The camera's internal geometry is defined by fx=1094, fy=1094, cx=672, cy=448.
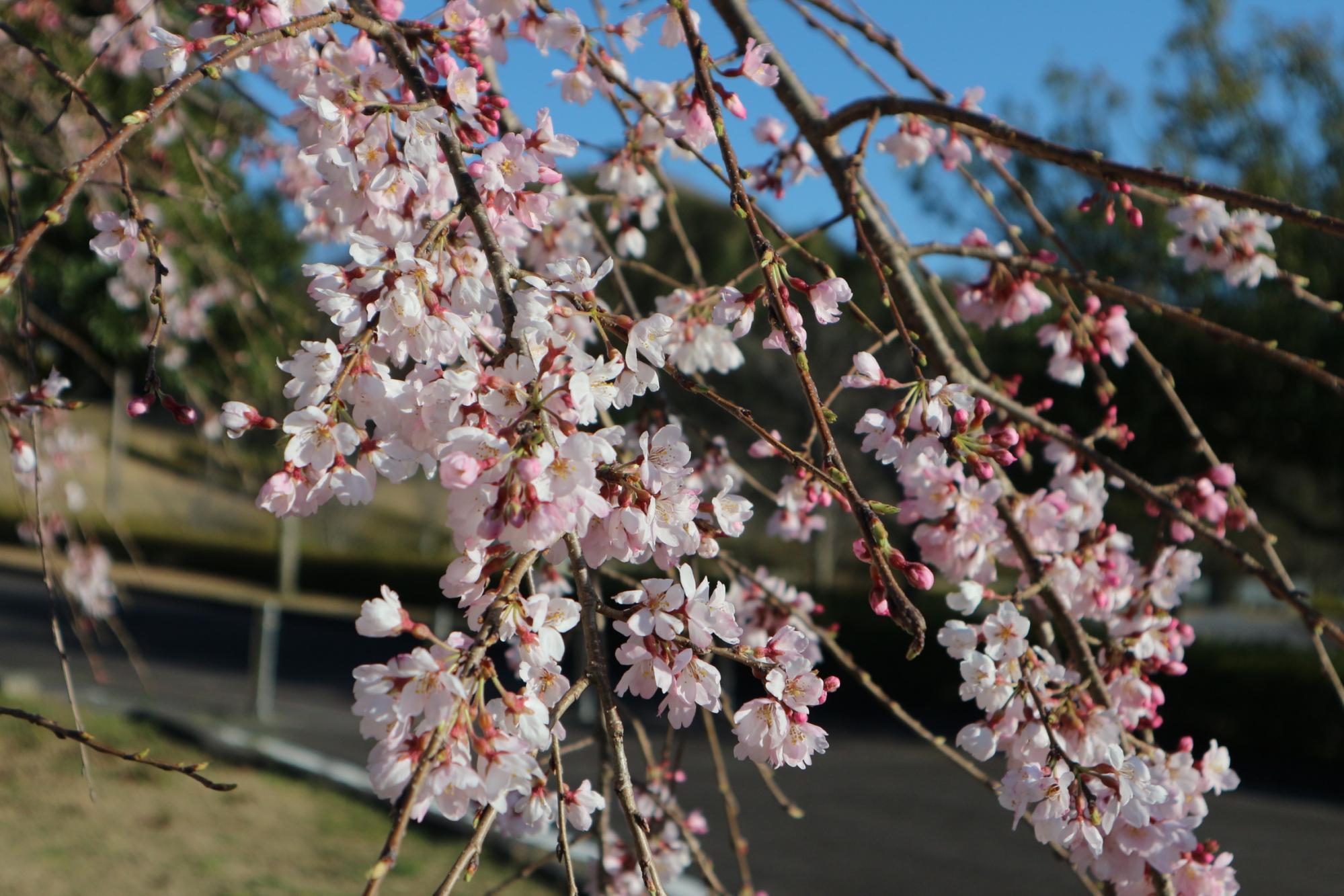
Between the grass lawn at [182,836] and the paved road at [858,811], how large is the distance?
378mm

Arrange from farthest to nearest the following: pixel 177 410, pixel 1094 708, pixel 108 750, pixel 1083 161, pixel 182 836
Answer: pixel 182 836 < pixel 1094 708 < pixel 1083 161 < pixel 177 410 < pixel 108 750

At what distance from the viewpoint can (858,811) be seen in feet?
21.5

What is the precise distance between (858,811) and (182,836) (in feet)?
12.3

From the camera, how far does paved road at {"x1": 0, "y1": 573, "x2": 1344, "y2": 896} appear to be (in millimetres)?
5281

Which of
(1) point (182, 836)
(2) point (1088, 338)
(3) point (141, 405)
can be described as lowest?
(1) point (182, 836)

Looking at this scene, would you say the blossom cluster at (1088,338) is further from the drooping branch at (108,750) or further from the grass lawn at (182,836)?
the grass lawn at (182,836)

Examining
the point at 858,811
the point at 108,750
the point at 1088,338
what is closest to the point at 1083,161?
the point at 1088,338

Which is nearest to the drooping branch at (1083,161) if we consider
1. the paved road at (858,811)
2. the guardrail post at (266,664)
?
the paved road at (858,811)

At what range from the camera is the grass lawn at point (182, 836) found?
4215 millimetres

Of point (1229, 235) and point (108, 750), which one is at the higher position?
point (1229, 235)

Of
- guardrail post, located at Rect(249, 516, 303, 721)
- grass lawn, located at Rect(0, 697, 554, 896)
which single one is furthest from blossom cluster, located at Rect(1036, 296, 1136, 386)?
guardrail post, located at Rect(249, 516, 303, 721)

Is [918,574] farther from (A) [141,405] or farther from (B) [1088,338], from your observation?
(B) [1088,338]

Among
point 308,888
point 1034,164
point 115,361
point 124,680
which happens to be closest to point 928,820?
point 308,888

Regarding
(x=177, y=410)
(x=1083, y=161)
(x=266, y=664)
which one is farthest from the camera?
(x=266, y=664)
